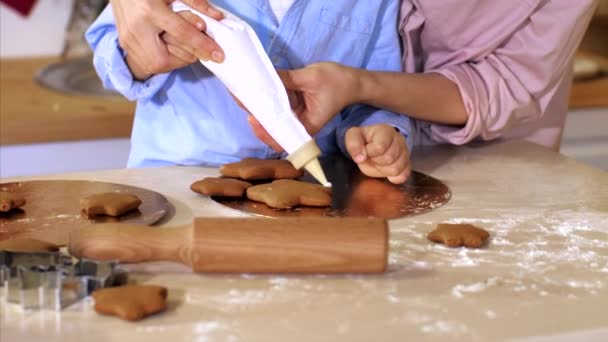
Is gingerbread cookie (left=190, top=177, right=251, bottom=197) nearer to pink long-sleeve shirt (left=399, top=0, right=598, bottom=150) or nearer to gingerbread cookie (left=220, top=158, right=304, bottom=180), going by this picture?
gingerbread cookie (left=220, top=158, right=304, bottom=180)

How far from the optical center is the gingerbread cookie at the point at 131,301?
0.66 meters

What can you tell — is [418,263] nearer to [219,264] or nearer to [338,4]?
[219,264]

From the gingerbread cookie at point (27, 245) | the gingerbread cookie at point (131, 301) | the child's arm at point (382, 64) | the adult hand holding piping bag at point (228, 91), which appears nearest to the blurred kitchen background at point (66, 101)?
the adult hand holding piping bag at point (228, 91)

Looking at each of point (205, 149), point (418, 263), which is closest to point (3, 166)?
point (205, 149)

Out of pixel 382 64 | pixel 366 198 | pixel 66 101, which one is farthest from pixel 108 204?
pixel 66 101

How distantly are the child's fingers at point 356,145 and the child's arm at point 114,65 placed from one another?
0.24m

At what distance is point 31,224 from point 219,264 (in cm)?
21

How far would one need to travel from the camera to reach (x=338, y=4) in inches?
43.6

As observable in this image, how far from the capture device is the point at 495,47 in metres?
1.19

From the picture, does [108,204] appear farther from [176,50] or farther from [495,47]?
[495,47]

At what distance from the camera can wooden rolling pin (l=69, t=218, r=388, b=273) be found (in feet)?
2.41

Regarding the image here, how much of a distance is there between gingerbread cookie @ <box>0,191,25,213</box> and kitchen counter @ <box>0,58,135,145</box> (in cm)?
80

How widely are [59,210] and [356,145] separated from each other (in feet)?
1.14

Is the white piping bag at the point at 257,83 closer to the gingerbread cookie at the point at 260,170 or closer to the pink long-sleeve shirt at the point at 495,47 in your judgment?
the gingerbread cookie at the point at 260,170
